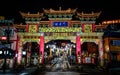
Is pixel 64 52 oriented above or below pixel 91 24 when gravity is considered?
below

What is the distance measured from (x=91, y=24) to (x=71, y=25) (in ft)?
13.2

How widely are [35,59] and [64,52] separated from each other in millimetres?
51901

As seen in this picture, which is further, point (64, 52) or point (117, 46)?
point (64, 52)

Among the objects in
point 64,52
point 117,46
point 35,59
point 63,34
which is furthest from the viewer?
point 64,52

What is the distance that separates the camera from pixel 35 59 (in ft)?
159

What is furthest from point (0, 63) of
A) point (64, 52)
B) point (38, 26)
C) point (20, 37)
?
point (64, 52)

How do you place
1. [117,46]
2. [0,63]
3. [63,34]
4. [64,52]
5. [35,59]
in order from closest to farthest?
[0,63] < [63,34] < [117,46] < [35,59] < [64,52]

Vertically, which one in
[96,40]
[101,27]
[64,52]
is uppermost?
[101,27]

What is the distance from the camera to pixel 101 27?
39.7m

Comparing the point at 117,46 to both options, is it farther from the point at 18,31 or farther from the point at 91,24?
the point at 18,31

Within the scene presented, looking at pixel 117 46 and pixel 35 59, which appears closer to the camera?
pixel 117 46

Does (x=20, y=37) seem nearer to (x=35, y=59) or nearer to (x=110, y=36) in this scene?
(x=35, y=59)

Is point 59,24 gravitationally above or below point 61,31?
above

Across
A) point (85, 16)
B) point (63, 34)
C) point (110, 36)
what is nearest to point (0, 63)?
point (63, 34)
